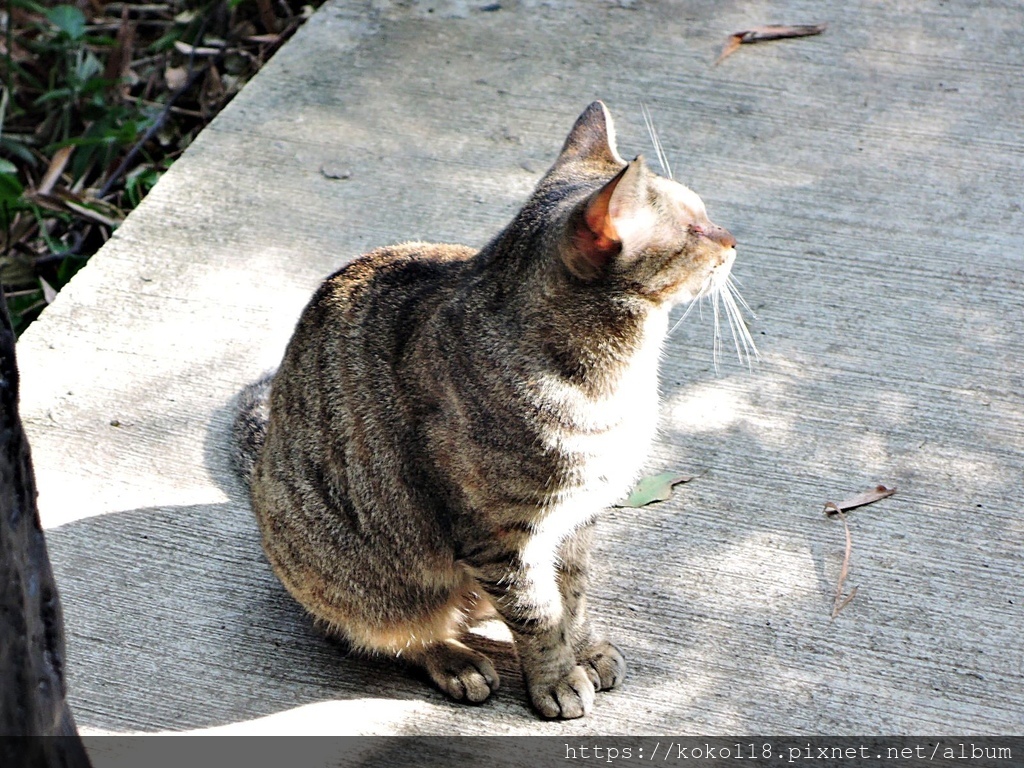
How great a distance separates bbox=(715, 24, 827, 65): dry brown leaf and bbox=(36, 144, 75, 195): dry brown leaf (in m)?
2.84

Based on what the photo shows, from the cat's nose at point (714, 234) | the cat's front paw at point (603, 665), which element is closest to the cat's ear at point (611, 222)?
the cat's nose at point (714, 234)

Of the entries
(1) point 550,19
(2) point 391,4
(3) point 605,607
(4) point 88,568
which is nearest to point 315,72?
(2) point 391,4

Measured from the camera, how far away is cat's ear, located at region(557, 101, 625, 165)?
2.73m

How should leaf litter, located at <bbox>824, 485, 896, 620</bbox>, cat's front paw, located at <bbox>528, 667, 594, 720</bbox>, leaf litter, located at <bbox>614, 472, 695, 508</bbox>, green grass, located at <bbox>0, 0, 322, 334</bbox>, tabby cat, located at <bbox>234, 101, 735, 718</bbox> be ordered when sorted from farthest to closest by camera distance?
green grass, located at <bbox>0, 0, 322, 334</bbox> → leaf litter, located at <bbox>614, 472, 695, 508</bbox> → leaf litter, located at <bbox>824, 485, 896, 620</bbox> → cat's front paw, located at <bbox>528, 667, 594, 720</bbox> → tabby cat, located at <bbox>234, 101, 735, 718</bbox>

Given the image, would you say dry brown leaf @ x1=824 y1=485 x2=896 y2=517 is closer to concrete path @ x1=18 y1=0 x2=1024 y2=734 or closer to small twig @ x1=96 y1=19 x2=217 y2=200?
concrete path @ x1=18 y1=0 x2=1024 y2=734

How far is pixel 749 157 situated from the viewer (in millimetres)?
4301

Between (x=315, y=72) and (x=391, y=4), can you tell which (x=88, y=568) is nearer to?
(x=315, y=72)

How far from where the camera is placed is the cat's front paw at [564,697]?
104 inches

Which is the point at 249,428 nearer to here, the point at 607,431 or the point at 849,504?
the point at 607,431

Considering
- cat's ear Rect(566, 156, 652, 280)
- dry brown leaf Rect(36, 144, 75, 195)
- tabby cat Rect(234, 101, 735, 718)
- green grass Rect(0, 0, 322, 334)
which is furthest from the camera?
dry brown leaf Rect(36, 144, 75, 195)

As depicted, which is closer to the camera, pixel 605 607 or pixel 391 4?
pixel 605 607

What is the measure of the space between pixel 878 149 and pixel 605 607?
7.46 ft

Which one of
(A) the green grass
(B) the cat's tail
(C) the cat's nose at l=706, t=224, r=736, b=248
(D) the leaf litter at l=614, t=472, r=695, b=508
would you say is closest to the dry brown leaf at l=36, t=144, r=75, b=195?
(A) the green grass

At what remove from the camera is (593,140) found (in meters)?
2.75
